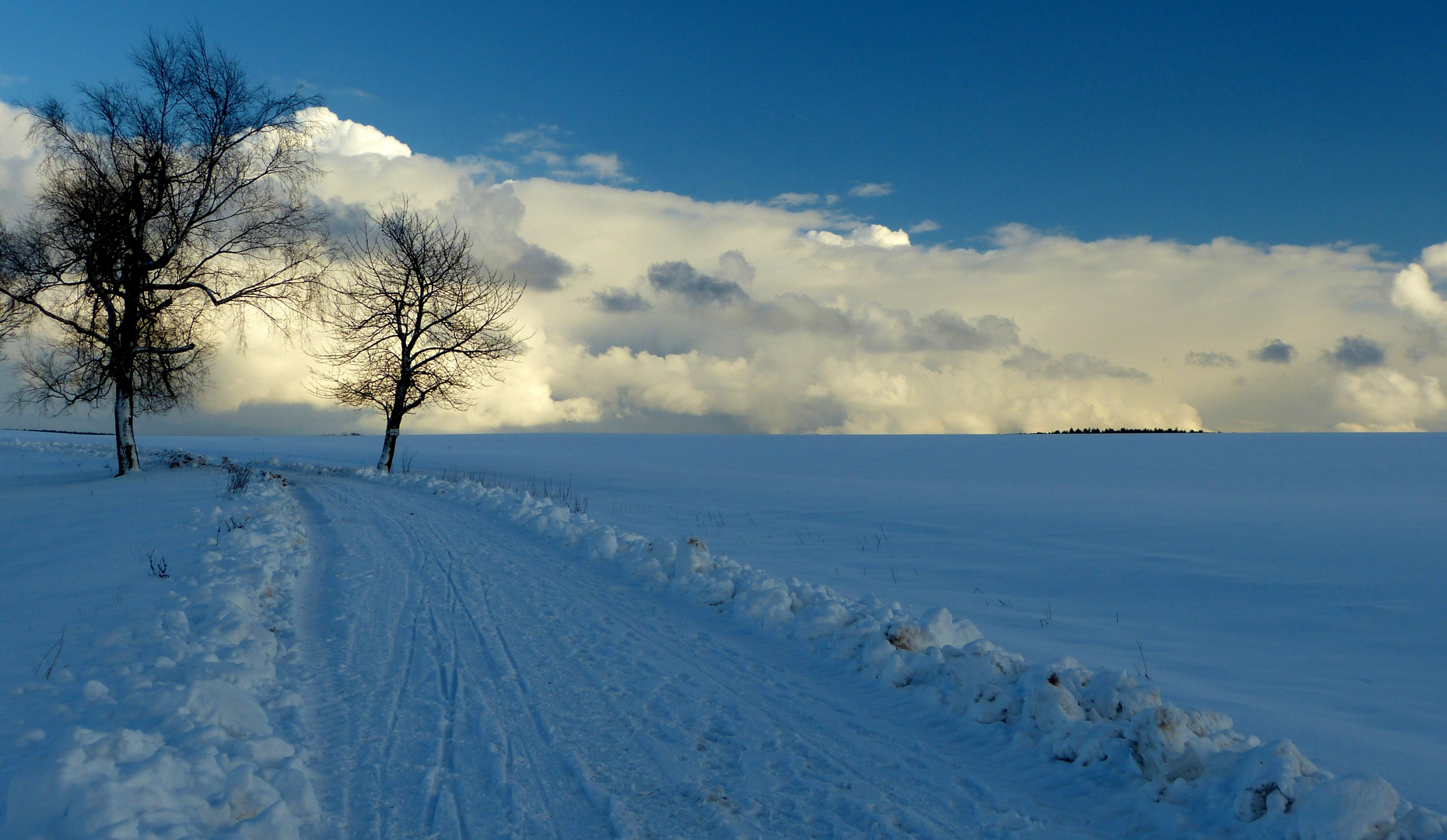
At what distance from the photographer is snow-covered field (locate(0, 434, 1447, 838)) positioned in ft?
11.9

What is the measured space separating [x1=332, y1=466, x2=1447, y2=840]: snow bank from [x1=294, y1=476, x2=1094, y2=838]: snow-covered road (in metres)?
0.30

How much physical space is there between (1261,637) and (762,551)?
719cm

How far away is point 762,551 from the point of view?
42.3 ft

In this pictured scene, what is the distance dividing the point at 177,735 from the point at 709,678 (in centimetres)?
334

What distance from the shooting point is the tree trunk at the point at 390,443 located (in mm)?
28578

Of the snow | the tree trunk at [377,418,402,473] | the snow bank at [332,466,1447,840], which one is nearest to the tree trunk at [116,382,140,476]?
the tree trunk at [377,418,402,473]

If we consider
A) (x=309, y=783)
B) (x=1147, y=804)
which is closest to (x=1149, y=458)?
(x=1147, y=804)

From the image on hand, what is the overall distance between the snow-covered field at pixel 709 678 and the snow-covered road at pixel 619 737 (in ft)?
0.09

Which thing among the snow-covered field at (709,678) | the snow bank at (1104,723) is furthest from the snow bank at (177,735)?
the snow bank at (1104,723)

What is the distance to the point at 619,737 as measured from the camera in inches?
177

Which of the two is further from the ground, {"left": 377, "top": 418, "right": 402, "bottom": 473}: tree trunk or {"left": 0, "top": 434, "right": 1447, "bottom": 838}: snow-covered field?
{"left": 377, "top": 418, "right": 402, "bottom": 473}: tree trunk

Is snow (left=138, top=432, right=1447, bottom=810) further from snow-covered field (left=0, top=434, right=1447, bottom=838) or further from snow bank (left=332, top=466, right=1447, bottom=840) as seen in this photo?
snow bank (left=332, top=466, right=1447, bottom=840)

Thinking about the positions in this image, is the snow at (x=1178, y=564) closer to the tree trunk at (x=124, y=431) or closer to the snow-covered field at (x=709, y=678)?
the snow-covered field at (x=709, y=678)

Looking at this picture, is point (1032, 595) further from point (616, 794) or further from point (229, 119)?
point (229, 119)
